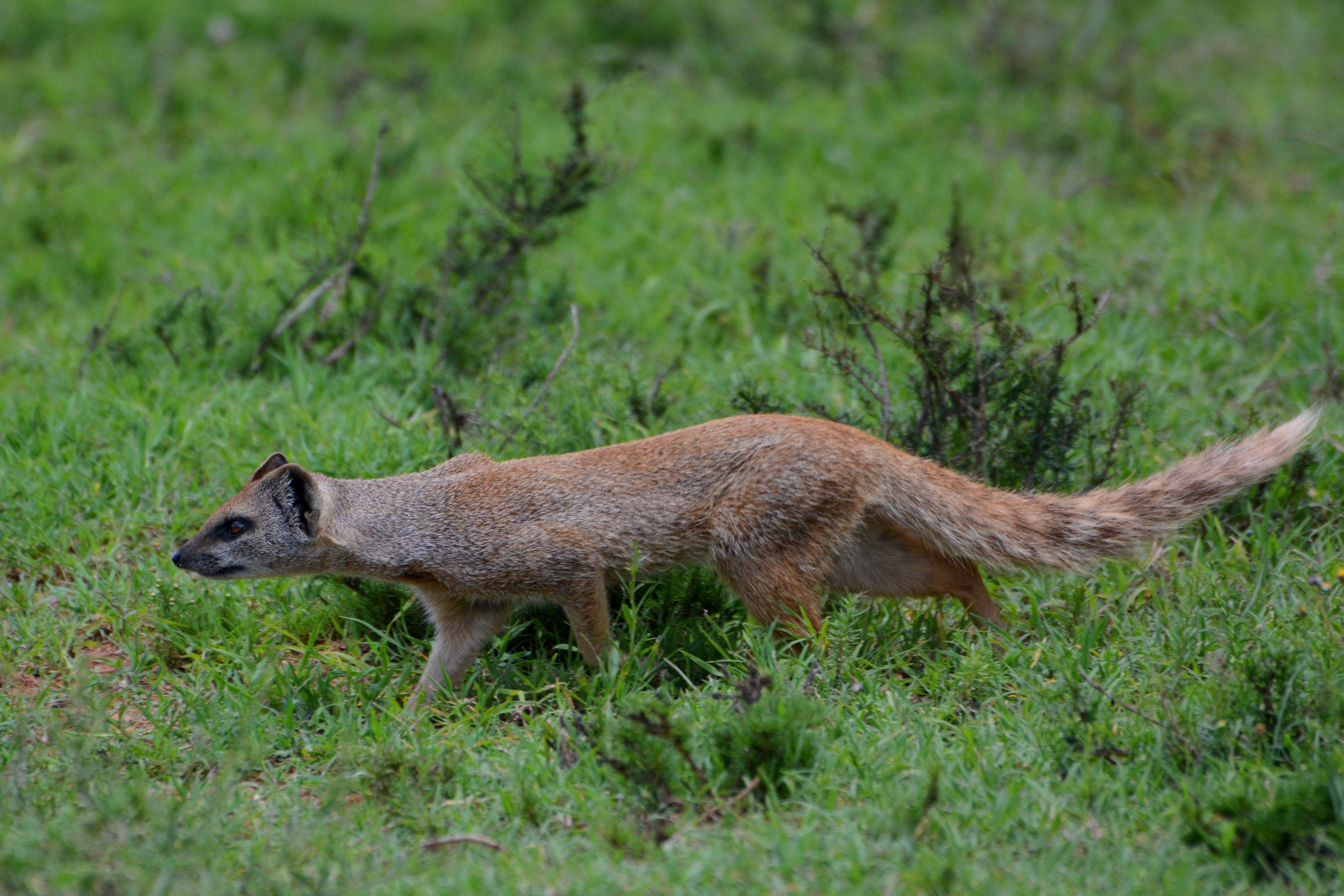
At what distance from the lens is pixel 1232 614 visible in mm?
3963

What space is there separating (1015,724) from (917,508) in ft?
2.59

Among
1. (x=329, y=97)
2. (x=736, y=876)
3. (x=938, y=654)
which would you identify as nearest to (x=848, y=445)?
(x=938, y=654)

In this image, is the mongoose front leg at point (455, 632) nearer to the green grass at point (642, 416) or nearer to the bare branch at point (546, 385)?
the green grass at point (642, 416)

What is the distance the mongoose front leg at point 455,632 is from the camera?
400 cm

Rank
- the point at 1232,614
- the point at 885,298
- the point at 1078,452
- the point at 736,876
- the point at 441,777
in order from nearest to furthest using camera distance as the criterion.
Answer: the point at 736,876 → the point at 441,777 → the point at 1232,614 → the point at 1078,452 → the point at 885,298

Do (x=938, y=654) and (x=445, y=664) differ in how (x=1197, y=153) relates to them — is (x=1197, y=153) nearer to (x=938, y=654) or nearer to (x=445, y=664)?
(x=938, y=654)

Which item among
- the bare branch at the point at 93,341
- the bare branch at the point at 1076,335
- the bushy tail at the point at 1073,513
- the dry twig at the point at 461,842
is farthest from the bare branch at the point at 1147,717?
the bare branch at the point at 93,341

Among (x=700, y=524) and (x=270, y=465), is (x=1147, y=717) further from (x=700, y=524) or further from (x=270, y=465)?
(x=270, y=465)

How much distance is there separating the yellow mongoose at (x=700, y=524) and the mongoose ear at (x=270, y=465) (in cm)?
4

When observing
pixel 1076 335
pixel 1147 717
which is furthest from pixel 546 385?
pixel 1147 717

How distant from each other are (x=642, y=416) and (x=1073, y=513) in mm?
1779

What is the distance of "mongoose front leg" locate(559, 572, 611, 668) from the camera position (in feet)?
12.9

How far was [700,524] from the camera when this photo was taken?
4.04m

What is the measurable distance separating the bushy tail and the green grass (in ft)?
0.84
